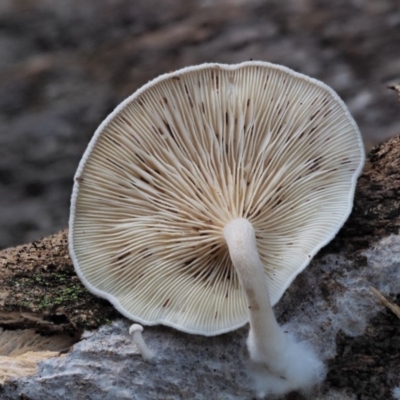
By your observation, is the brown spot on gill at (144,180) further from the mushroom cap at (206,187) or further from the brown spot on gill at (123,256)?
the brown spot on gill at (123,256)

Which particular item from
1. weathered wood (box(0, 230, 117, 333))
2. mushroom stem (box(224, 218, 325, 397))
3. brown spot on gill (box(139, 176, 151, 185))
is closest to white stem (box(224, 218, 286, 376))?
mushroom stem (box(224, 218, 325, 397))

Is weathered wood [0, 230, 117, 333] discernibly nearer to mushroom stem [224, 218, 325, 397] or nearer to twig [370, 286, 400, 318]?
mushroom stem [224, 218, 325, 397]

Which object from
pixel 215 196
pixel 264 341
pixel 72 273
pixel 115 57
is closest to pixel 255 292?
pixel 264 341

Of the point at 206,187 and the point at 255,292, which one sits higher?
the point at 206,187

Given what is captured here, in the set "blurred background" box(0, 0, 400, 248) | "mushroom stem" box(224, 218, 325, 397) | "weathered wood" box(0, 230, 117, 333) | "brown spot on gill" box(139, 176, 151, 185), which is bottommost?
"mushroom stem" box(224, 218, 325, 397)

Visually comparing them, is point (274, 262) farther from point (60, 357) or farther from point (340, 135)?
point (60, 357)

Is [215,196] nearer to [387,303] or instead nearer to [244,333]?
[244,333]

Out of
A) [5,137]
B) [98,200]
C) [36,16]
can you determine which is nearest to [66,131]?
[5,137]
